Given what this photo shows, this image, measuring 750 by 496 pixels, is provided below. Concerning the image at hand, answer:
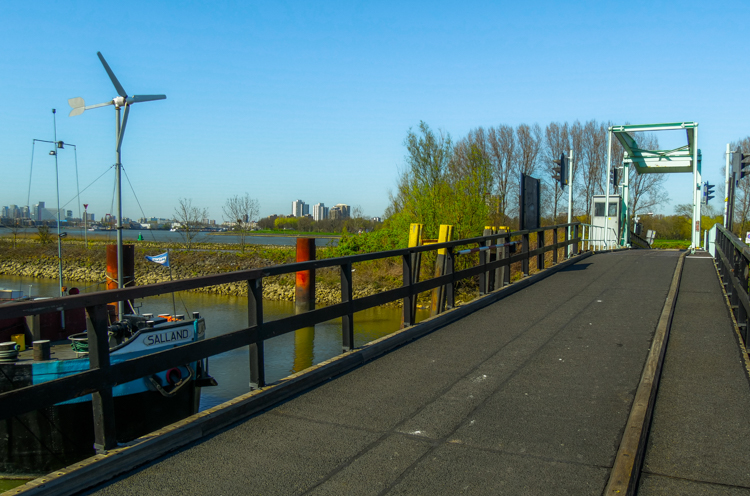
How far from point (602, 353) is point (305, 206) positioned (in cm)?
18681

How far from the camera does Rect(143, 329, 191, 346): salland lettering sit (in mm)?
9969

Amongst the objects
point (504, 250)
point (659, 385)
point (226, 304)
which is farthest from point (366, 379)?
point (226, 304)

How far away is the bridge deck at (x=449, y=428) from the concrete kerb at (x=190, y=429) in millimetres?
100

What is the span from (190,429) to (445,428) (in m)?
1.89

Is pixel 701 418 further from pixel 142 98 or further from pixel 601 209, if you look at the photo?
pixel 601 209

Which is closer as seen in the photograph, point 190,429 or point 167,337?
point 190,429

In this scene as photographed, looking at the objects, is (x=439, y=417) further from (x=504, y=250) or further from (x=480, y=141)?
(x=480, y=141)

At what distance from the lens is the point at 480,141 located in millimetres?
54500

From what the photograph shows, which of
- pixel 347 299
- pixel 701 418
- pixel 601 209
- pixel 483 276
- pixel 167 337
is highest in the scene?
pixel 601 209

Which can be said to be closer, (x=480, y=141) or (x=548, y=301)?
(x=548, y=301)

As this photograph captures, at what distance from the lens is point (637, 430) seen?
410cm

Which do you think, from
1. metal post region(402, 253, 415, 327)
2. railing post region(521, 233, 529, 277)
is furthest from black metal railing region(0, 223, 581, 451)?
railing post region(521, 233, 529, 277)

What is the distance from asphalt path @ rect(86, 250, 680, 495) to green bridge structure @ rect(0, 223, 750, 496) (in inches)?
0.6

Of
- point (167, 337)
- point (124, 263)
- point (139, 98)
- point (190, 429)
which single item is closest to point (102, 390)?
point (190, 429)
